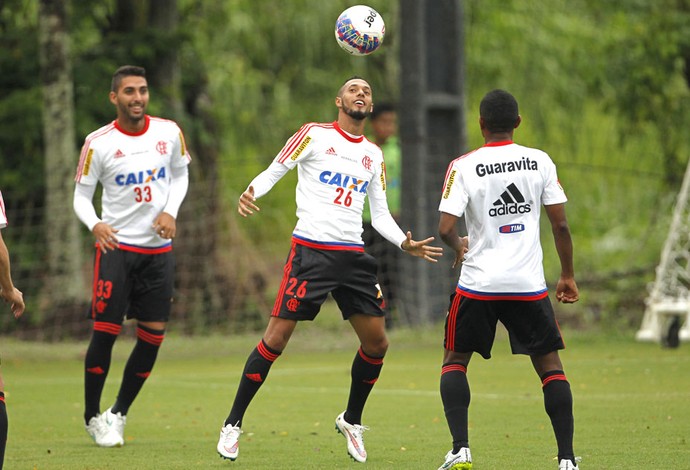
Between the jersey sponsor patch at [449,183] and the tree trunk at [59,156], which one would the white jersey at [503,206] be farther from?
the tree trunk at [59,156]

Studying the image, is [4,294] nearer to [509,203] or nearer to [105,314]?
[105,314]

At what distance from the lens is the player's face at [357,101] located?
8.10 meters

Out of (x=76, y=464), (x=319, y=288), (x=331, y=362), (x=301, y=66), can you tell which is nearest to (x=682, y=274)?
(x=331, y=362)

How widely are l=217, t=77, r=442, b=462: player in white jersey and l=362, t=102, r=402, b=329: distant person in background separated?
14.7ft

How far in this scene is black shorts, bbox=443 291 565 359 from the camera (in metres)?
7.00

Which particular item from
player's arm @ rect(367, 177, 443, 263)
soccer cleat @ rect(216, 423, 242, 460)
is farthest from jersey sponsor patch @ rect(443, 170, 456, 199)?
soccer cleat @ rect(216, 423, 242, 460)

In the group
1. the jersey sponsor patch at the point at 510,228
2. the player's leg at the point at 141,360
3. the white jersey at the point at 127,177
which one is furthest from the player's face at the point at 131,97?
the jersey sponsor patch at the point at 510,228

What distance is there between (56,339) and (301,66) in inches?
420

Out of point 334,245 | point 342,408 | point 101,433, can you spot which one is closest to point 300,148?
point 334,245

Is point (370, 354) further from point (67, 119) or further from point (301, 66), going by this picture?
point (301, 66)

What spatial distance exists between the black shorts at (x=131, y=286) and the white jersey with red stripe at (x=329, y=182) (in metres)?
1.44

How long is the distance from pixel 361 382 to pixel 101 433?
1.86m

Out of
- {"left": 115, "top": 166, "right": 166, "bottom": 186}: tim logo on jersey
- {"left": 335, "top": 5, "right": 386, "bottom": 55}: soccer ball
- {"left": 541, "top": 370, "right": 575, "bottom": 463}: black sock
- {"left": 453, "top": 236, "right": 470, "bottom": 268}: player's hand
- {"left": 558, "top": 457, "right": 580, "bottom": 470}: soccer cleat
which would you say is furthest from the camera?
{"left": 115, "top": 166, "right": 166, "bottom": 186}: tim logo on jersey

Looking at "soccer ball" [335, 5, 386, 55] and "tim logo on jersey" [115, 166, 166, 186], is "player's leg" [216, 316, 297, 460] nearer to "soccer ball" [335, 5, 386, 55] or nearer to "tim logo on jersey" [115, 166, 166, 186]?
"tim logo on jersey" [115, 166, 166, 186]
